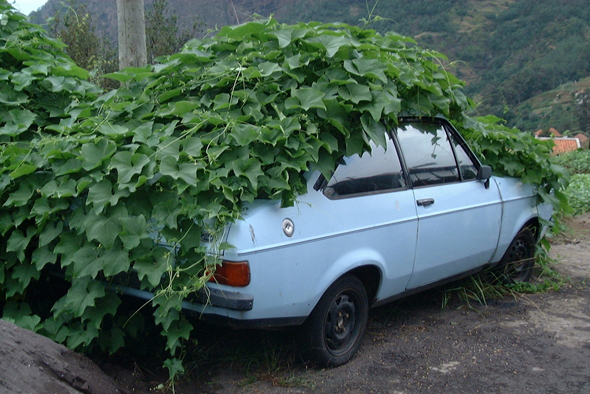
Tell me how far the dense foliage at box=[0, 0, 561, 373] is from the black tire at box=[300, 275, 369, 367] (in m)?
0.75

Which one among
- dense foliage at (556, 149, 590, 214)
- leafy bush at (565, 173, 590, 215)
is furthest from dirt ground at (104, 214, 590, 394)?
leafy bush at (565, 173, 590, 215)

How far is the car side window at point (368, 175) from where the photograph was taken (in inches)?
138

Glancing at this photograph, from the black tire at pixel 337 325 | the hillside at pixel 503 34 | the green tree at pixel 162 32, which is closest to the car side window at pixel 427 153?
the black tire at pixel 337 325

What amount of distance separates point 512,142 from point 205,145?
330 centimetres

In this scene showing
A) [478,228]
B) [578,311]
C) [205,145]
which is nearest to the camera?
[205,145]

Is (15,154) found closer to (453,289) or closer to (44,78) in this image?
(44,78)

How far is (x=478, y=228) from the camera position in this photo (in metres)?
4.55

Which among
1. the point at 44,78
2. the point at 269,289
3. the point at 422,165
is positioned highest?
the point at 44,78

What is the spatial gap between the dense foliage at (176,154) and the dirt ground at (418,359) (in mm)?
475

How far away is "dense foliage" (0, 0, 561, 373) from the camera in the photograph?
9.55ft

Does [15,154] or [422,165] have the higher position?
[15,154]

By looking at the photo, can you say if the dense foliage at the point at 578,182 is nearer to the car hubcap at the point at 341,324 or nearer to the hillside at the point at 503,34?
the car hubcap at the point at 341,324

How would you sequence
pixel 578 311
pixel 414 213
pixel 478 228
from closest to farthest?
pixel 414 213 → pixel 478 228 → pixel 578 311

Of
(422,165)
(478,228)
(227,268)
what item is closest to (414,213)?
(422,165)
